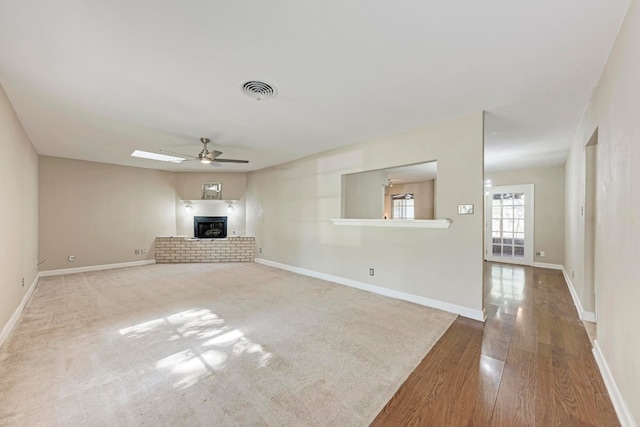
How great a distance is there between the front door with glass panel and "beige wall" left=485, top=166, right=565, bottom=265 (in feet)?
0.42

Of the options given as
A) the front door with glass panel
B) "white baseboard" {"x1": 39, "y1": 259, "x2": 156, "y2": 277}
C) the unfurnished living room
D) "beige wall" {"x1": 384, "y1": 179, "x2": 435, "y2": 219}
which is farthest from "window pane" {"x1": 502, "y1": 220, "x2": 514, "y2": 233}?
"white baseboard" {"x1": 39, "y1": 259, "x2": 156, "y2": 277}

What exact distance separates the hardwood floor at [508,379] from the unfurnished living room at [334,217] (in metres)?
0.02

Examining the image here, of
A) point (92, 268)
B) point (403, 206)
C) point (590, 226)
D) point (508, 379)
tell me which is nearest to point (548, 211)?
point (590, 226)

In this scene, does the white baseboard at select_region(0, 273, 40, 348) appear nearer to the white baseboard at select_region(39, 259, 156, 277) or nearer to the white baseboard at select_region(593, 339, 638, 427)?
the white baseboard at select_region(39, 259, 156, 277)

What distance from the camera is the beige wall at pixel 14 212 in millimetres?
2602

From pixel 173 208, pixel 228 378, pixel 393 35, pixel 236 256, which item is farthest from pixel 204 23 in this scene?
pixel 173 208

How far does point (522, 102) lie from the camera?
2.78 meters

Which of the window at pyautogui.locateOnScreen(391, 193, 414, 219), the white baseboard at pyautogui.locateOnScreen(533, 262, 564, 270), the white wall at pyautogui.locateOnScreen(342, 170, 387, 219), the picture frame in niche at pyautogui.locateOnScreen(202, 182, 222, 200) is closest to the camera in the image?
the white wall at pyautogui.locateOnScreen(342, 170, 387, 219)

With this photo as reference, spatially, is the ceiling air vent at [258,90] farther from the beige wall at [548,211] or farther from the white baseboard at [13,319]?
the beige wall at [548,211]

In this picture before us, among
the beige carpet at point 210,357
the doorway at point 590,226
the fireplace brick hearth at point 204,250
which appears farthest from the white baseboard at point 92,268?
the doorway at point 590,226

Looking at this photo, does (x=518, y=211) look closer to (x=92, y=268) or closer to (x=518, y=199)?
(x=518, y=199)

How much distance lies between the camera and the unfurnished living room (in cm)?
159

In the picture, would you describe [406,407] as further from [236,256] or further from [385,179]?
[236,256]

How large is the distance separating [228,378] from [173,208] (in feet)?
20.5
